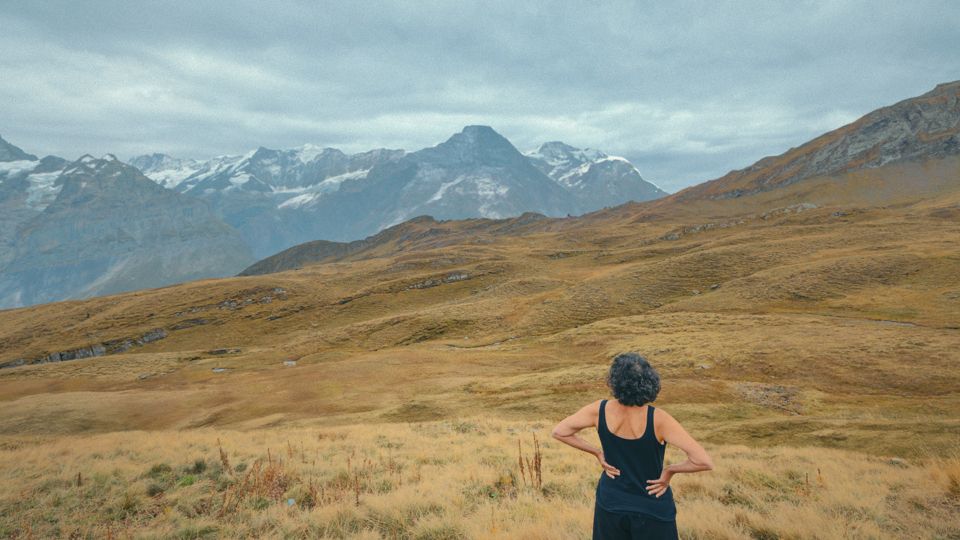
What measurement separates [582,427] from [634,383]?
868 millimetres

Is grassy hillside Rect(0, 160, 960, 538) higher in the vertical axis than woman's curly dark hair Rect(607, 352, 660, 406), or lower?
lower

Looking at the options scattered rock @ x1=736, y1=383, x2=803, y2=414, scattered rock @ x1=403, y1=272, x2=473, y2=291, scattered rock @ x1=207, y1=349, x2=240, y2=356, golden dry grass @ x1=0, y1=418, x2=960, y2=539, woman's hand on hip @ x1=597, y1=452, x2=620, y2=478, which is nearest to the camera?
woman's hand on hip @ x1=597, y1=452, x2=620, y2=478

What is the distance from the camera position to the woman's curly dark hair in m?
5.14

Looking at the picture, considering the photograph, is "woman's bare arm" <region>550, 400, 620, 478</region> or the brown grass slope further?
the brown grass slope

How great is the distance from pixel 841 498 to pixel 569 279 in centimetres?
8789

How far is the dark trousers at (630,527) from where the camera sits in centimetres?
506

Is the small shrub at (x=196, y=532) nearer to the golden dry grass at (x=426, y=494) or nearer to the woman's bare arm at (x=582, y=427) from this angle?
the golden dry grass at (x=426, y=494)

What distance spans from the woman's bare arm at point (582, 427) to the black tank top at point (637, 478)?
0.10 meters

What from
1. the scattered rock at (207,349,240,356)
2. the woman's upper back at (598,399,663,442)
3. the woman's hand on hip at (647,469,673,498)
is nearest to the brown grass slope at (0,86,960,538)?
the scattered rock at (207,349,240,356)

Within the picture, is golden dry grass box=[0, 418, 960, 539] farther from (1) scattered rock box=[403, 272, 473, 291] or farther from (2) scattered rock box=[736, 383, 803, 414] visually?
(1) scattered rock box=[403, 272, 473, 291]

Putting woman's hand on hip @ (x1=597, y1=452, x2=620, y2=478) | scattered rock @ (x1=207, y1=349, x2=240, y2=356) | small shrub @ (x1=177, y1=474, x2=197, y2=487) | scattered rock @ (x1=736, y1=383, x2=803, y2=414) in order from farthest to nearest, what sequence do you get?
1. scattered rock @ (x1=207, y1=349, x2=240, y2=356)
2. scattered rock @ (x1=736, y1=383, x2=803, y2=414)
3. small shrub @ (x1=177, y1=474, x2=197, y2=487)
4. woman's hand on hip @ (x1=597, y1=452, x2=620, y2=478)

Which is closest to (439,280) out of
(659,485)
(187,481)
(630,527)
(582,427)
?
(187,481)

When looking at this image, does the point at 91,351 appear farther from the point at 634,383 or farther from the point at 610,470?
the point at 634,383

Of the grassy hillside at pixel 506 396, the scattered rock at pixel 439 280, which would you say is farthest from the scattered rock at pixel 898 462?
the scattered rock at pixel 439 280
